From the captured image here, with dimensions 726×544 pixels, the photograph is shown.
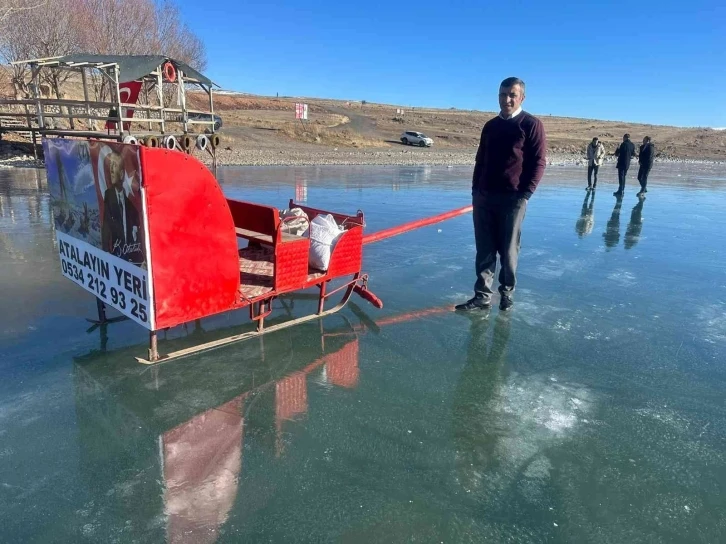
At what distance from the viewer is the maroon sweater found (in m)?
4.60

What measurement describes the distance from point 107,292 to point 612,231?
29.4ft

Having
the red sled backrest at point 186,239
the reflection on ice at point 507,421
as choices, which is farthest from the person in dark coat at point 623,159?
the red sled backrest at point 186,239

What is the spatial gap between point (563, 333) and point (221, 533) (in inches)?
139

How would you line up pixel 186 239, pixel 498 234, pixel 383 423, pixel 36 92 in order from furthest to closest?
pixel 36 92, pixel 498 234, pixel 186 239, pixel 383 423

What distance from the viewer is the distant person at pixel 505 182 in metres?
4.60

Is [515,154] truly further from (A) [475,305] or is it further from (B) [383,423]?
(B) [383,423]

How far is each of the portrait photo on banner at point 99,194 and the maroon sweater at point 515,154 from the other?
9.86 feet

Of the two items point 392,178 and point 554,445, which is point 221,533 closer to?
point 554,445

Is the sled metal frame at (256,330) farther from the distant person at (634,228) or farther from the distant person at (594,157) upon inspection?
the distant person at (594,157)

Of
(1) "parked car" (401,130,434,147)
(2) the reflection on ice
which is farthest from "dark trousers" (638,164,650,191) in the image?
(1) "parked car" (401,130,434,147)

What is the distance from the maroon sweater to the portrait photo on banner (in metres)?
3.00

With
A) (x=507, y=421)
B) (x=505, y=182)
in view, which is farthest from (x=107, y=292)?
(x=505, y=182)

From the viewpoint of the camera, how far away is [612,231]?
9719 millimetres

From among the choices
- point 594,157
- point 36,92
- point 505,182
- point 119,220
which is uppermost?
point 36,92
